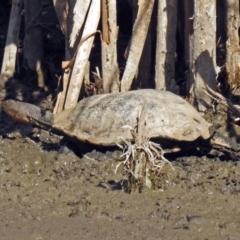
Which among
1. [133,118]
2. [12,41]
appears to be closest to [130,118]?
[133,118]

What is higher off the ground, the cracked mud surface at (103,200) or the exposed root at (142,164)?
the exposed root at (142,164)

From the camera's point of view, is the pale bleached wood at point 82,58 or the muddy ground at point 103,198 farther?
the pale bleached wood at point 82,58

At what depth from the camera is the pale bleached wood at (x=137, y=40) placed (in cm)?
923

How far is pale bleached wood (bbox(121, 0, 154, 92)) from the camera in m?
9.23

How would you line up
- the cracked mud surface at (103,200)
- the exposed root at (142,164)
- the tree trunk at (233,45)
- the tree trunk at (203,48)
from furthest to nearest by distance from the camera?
the tree trunk at (233,45), the tree trunk at (203,48), the exposed root at (142,164), the cracked mud surface at (103,200)

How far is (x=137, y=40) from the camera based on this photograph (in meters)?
9.27

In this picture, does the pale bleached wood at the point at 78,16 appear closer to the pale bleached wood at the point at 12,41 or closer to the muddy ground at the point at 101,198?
the muddy ground at the point at 101,198

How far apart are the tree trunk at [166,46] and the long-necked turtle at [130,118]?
0.74 m

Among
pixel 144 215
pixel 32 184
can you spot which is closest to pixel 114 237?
pixel 144 215

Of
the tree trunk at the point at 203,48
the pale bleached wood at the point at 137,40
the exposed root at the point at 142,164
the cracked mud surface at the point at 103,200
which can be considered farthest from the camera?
the pale bleached wood at the point at 137,40

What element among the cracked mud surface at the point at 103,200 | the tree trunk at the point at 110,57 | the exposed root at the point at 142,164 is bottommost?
the cracked mud surface at the point at 103,200

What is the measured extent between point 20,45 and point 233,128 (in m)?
4.05

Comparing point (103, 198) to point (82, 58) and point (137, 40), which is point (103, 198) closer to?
point (82, 58)

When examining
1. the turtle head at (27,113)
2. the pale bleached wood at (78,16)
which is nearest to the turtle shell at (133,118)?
the turtle head at (27,113)
